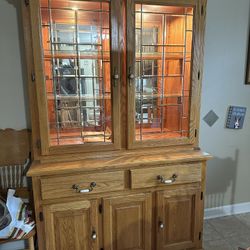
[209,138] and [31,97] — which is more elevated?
[31,97]

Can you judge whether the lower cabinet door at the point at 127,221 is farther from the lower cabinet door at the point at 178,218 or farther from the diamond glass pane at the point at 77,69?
the diamond glass pane at the point at 77,69

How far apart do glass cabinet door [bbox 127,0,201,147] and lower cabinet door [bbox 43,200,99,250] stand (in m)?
0.57

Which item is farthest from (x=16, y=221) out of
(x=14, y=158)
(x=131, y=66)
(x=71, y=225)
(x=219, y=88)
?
(x=219, y=88)

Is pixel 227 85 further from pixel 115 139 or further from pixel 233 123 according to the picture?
pixel 115 139

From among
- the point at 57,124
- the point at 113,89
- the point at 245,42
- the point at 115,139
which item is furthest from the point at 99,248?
the point at 245,42

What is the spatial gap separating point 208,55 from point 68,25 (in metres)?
1.23

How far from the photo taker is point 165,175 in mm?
1664

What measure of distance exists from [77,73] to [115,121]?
41cm

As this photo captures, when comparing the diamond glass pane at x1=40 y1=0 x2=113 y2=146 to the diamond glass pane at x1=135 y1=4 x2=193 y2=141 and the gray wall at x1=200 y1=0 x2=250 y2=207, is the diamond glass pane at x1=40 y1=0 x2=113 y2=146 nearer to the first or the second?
the diamond glass pane at x1=135 y1=4 x2=193 y2=141

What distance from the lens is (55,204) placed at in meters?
1.53

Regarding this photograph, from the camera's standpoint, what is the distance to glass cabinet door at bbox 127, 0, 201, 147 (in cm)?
159

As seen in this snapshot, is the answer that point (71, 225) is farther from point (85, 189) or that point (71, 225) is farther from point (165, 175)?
point (165, 175)

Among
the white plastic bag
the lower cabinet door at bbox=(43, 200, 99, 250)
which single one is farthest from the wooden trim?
the white plastic bag

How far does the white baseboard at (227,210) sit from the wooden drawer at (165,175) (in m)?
0.88
